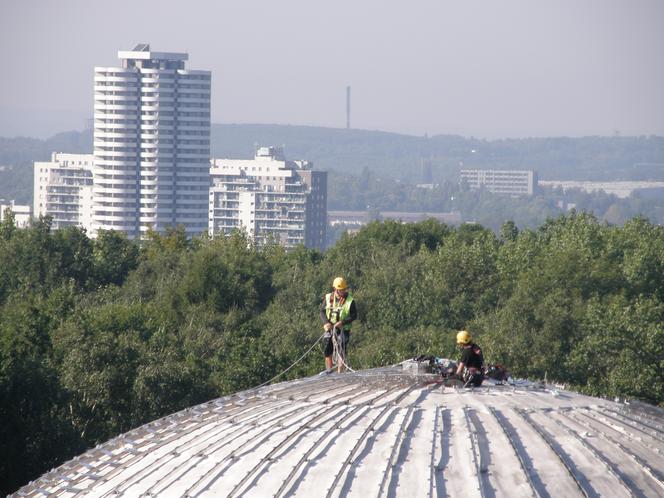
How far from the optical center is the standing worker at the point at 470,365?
2423cm

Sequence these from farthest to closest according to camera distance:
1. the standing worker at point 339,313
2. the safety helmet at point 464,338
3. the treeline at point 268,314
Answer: the treeline at point 268,314
the standing worker at point 339,313
the safety helmet at point 464,338

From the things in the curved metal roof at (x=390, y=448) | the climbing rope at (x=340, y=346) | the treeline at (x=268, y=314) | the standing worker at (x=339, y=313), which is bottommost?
the treeline at (x=268, y=314)

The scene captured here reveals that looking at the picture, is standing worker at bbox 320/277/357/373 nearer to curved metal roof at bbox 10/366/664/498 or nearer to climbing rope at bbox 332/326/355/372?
climbing rope at bbox 332/326/355/372

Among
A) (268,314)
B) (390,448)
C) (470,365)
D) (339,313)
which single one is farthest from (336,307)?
(268,314)

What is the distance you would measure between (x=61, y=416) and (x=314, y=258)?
56933 millimetres

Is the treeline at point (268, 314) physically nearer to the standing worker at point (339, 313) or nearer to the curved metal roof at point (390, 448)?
the standing worker at point (339, 313)

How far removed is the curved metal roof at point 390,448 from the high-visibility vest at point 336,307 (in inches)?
149

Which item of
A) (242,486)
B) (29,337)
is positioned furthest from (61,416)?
(242,486)

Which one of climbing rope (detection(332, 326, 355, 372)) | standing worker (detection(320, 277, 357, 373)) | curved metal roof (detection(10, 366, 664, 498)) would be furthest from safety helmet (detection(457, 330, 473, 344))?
climbing rope (detection(332, 326, 355, 372))

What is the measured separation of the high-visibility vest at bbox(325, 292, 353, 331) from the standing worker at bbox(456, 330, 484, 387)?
4.72 meters

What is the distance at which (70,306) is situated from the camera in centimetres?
6444

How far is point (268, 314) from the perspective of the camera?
78.9m

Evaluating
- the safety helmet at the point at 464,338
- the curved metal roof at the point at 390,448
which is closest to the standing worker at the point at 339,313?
the curved metal roof at the point at 390,448

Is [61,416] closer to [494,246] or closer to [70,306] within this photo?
[70,306]
